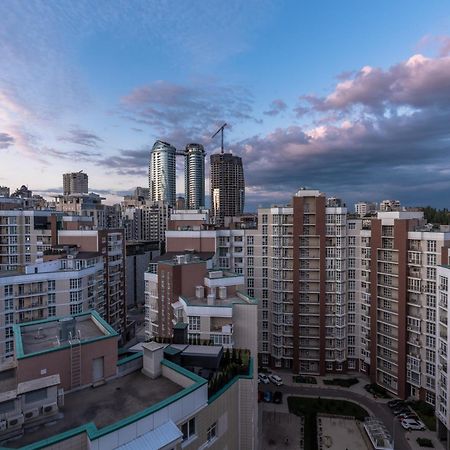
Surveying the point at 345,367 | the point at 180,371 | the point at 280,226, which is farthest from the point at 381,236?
the point at 180,371

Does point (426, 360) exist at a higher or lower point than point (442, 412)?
higher

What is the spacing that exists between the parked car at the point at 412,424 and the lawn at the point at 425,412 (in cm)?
74

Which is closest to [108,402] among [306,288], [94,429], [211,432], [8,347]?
[94,429]

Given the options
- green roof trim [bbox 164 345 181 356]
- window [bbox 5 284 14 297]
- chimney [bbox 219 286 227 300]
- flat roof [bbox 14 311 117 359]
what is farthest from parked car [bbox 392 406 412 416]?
window [bbox 5 284 14 297]

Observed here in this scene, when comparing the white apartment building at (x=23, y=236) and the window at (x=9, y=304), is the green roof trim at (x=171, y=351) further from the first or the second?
the white apartment building at (x=23, y=236)

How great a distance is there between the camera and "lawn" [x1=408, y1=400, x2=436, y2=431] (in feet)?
141

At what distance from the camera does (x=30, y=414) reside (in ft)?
49.3

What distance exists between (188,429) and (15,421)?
7340 millimetres

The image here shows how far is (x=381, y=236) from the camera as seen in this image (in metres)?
52.8

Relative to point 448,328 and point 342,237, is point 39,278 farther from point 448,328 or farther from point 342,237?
point 448,328

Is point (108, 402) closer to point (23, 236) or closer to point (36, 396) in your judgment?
point (36, 396)

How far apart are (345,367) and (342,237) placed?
21.3 m

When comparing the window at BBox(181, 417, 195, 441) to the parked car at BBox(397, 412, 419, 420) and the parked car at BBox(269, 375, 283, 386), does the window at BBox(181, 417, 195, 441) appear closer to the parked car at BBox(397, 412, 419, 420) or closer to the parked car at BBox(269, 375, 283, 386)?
the parked car at BBox(397, 412, 419, 420)

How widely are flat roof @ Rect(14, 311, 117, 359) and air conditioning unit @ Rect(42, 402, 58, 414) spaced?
3.25m
